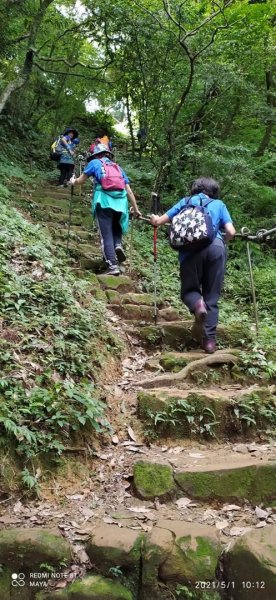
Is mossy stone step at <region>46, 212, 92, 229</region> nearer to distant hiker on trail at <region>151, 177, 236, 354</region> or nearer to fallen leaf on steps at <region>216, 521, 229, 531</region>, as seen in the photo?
distant hiker on trail at <region>151, 177, 236, 354</region>

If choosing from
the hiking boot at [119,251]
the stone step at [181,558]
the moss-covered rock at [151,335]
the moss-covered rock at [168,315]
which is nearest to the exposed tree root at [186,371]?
the moss-covered rock at [151,335]

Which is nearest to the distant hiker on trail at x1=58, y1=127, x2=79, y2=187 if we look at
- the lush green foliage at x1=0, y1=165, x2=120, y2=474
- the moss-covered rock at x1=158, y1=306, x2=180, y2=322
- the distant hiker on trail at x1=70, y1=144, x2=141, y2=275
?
the distant hiker on trail at x1=70, y1=144, x2=141, y2=275

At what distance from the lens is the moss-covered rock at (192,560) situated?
2.54m

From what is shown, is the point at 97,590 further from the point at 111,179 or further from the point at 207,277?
the point at 111,179

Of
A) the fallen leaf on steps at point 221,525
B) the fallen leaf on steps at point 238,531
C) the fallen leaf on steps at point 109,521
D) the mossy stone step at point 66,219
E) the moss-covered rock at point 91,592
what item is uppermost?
the mossy stone step at point 66,219

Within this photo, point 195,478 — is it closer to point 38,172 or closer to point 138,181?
point 138,181

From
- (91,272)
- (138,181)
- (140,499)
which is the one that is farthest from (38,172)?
(140,499)

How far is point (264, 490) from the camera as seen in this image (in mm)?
3051

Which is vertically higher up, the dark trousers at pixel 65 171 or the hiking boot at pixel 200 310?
the dark trousers at pixel 65 171

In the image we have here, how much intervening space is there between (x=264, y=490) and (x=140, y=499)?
0.83 meters

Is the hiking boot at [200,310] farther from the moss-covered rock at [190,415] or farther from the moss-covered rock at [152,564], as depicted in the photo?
the moss-covered rock at [152,564]

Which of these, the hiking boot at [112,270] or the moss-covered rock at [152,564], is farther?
the hiking boot at [112,270]

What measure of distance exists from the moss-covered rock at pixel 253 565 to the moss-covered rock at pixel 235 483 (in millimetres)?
423

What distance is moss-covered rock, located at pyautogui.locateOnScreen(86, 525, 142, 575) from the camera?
2580 mm
